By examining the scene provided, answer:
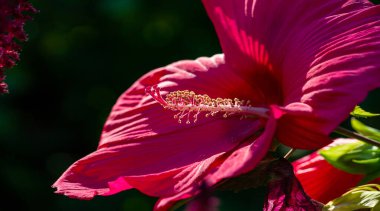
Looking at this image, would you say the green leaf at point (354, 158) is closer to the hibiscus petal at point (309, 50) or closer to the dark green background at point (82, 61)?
the hibiscus petal at point (309, 50)

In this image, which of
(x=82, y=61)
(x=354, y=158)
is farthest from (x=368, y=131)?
(x=82, y=61)

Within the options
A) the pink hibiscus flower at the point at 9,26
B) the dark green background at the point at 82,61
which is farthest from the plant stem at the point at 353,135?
the dark green background at the point at 82,61

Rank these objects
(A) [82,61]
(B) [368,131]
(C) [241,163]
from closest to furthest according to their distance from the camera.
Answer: (C) [241,163] < (B) [368,131] < (A) [82,61]

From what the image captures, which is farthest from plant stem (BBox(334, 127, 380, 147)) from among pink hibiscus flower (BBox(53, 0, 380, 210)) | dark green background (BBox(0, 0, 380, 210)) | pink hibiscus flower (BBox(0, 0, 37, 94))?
dark green background (BBox(0, 0, 380, 210))

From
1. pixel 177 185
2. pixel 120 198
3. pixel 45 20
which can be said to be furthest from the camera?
pixel 45 20

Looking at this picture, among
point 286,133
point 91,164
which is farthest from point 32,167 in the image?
point 286,133

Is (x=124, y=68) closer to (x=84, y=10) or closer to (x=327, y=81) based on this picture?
(x=84, y=10)

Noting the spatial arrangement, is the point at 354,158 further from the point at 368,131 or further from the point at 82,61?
the point at 82,61
